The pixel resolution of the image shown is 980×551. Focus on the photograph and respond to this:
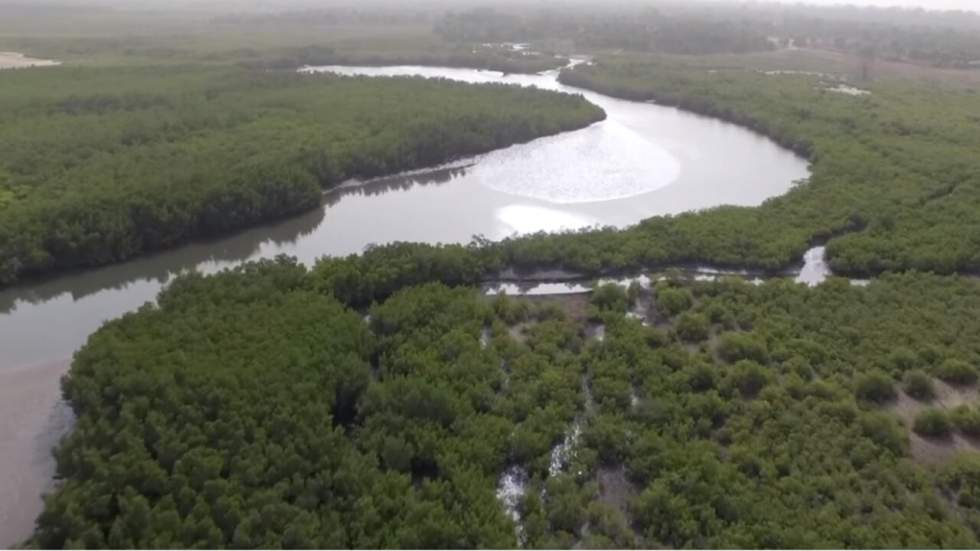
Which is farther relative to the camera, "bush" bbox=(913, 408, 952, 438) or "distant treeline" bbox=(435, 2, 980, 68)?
"distant treeline" bbox=(435, 2, 980, 68)

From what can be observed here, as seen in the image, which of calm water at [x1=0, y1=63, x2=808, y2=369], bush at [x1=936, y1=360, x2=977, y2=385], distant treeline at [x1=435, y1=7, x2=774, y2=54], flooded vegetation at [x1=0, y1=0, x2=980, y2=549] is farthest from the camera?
distant treeline at [x1=435, y1=7, x2=774, y2=54]

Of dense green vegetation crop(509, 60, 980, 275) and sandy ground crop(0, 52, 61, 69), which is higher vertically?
sandy ground crop(0, 52, 61, 69)

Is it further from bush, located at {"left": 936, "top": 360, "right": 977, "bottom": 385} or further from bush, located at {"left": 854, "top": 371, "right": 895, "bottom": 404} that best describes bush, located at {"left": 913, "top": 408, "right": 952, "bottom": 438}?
bush, located at {"left": 936, "top": 360, "right": 977, "bottom": 385}

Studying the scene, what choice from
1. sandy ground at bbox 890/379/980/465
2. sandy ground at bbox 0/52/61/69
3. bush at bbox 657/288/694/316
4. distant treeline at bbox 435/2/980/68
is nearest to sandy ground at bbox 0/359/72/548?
bush at bbox 657/288/694/316

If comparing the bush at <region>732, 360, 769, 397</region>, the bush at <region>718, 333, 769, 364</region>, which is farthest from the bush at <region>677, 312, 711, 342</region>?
the bush at <region>732, 360, 769, 397</region>

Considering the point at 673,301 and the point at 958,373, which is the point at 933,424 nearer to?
the point at 958,373

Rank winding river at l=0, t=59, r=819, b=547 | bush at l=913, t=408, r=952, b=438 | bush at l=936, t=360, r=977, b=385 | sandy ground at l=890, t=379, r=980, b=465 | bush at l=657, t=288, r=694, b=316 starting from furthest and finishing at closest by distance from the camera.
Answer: bush at l=657, t=288, r=694, b=316 → bush at l=936, t=360, r=977, b=385 → winding river at l=0, t=59, r=819, b=547 → bush at l=913, t=408, r=952, b=438 → sandy ground at l=890, t=379, r=980, b=465

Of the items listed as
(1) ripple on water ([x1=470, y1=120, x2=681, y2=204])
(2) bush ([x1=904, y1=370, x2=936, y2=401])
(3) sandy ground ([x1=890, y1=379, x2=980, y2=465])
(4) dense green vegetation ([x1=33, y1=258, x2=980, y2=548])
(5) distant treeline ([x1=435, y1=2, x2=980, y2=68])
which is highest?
(4) dense green vegetation ([x1=33, y1=258, x2=980, y2=548])
